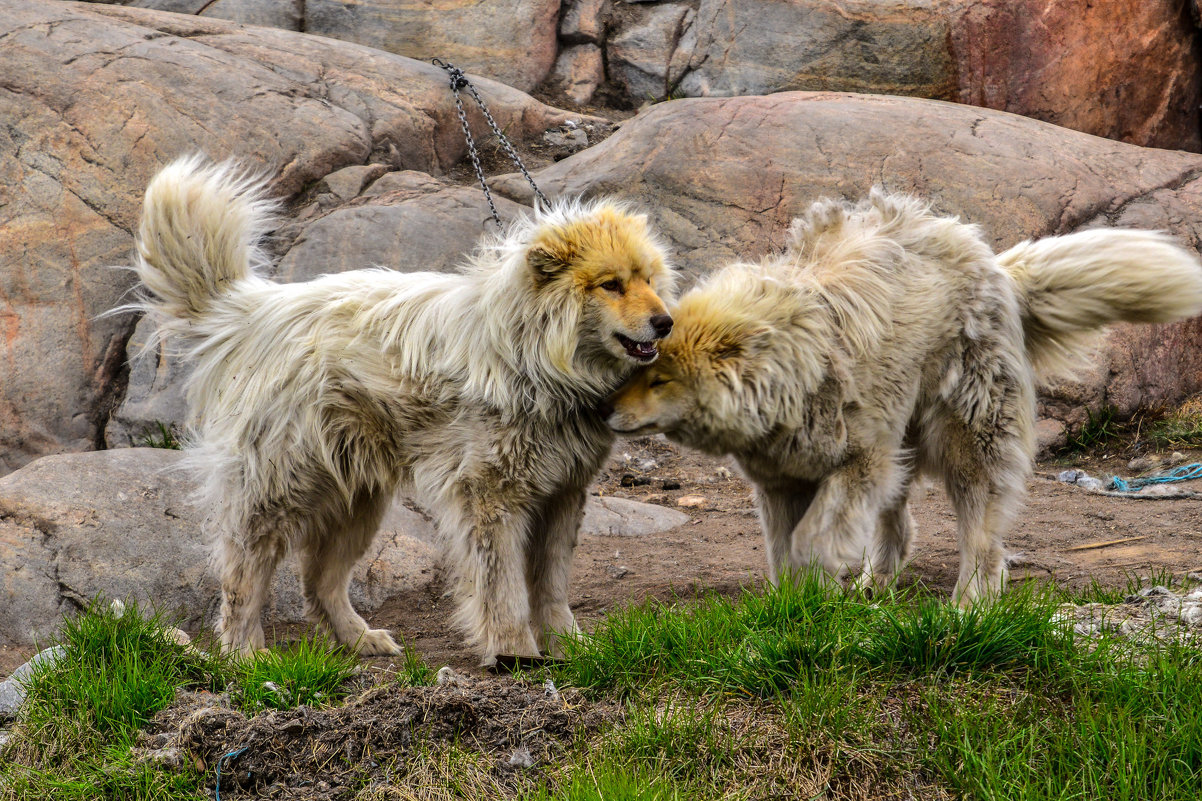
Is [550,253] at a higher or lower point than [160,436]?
higher

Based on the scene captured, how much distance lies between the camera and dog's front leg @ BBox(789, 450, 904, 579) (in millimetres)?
4785

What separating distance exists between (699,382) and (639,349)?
1.06 feet

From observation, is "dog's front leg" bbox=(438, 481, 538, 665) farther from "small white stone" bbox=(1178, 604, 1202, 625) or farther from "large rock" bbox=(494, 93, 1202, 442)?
"large rock" bbox=(494, 93, 1202, 442)

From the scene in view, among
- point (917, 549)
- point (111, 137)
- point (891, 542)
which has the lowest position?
point (917, 549)

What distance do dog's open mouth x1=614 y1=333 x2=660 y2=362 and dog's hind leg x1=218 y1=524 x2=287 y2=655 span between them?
200 cm

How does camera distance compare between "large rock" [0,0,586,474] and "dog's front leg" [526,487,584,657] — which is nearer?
"dog's front leg" [526,487,584,657]

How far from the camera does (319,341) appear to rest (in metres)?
5.11

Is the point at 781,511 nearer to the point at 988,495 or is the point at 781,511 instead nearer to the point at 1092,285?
the point at 988,495

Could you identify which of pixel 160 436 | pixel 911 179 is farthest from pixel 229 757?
pixel 911 179

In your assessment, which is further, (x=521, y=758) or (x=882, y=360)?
(x=882, y=360)

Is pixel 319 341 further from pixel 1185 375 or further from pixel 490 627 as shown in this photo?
pixel 1185 375

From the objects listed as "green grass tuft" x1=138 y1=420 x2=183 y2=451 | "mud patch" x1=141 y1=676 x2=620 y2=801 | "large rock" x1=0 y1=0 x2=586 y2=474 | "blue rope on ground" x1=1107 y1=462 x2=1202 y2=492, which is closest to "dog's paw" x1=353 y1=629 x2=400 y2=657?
"mud patch" x1=141 y1=676 x2=620 y2=801

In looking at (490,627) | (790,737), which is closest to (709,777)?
(790,737)

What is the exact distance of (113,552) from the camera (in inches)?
236
